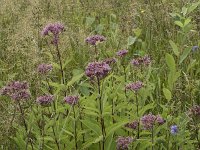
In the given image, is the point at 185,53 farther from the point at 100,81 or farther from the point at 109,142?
the point at 109,142

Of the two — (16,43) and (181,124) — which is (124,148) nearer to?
(181,124)

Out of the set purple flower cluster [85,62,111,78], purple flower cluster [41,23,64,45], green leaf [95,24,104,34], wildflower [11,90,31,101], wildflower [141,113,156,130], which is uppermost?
purple flower cluster [41,23,64,45]

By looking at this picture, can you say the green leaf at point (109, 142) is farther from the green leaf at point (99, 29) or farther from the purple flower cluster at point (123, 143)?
the green leaf at point (99, 29)

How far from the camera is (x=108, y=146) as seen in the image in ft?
6.63

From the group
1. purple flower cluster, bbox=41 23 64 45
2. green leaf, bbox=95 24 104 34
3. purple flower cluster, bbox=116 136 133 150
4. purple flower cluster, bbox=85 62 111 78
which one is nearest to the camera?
purple flower cluster, bbox=85 62 111 78

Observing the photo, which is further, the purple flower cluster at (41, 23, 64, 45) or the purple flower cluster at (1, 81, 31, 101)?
the purple flower cluster at (41, 23, 64, 45)

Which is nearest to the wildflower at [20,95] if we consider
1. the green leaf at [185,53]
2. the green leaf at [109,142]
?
the green leaf at [109,142]

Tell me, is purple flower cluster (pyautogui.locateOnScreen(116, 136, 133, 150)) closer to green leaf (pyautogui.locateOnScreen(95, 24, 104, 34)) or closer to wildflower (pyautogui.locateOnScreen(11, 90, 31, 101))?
wildflower (pyautogui.locateOnScreen(11, 90, 31, 101))

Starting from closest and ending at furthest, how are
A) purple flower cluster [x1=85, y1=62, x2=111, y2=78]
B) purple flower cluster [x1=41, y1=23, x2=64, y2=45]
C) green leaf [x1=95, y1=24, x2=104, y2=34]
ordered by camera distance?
purple flower cluster [x1=85, y1=62, x2=111, y2=78] < purple flower cluster [x1=41, y1=23, x2=64, y2=45] < green leaf [x1=95, y1=24, x2=104, y2=34]

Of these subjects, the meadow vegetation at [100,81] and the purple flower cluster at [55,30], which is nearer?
the meadow vegetation at [100,81]

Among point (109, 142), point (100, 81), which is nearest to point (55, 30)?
point (100, 81)

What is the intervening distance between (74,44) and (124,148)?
78.1 inches

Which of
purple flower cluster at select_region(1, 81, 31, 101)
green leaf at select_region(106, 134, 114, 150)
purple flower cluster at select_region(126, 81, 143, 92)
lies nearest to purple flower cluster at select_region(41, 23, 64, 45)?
purple flower cluster at select_region(1, 81, 31, 101)

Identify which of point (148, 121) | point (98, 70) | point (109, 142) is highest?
point (98, 70)
